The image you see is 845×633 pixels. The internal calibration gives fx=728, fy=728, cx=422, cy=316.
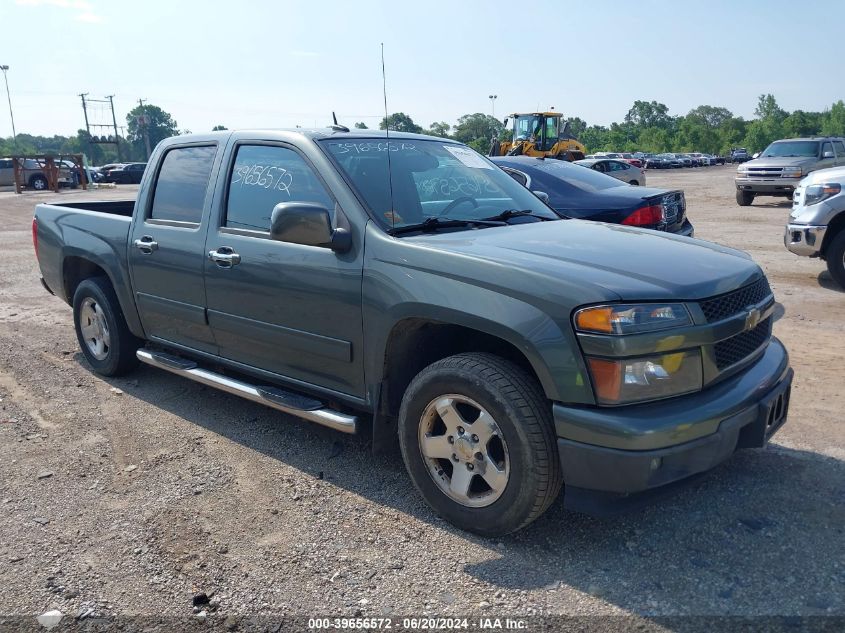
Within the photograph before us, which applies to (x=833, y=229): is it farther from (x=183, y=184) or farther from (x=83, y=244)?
(x=83, y=244)

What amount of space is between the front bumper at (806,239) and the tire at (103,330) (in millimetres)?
7011

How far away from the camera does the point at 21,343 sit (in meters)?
6.76

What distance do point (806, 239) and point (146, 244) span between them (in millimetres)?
6989

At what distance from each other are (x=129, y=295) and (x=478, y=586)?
3.35 meters

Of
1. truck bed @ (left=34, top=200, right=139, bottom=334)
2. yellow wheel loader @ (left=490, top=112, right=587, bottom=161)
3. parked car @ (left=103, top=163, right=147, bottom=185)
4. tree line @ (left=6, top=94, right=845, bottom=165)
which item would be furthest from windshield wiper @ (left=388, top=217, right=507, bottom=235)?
tree line @ (left=6, top=94, right=845, bottom=165)

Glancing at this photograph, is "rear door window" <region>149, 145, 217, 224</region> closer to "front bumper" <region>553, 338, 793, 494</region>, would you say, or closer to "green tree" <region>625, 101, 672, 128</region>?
"front bumper" <region>553, 338, 793, 494</region>

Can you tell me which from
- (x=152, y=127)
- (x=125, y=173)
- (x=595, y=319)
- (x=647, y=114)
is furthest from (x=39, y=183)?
(x=647, y=114)

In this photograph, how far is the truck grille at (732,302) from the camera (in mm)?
3016

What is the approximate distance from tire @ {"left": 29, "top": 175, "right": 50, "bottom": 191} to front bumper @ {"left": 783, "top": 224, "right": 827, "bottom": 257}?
3759cm

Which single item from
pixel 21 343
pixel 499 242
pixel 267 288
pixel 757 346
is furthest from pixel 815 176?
pixel 21 343

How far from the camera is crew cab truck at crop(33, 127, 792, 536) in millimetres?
2830

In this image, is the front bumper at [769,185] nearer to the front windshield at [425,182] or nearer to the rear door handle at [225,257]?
the front windshield at [425,182]

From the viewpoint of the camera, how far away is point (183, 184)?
4.68 metres

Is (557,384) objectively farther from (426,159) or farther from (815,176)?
(815,176)
